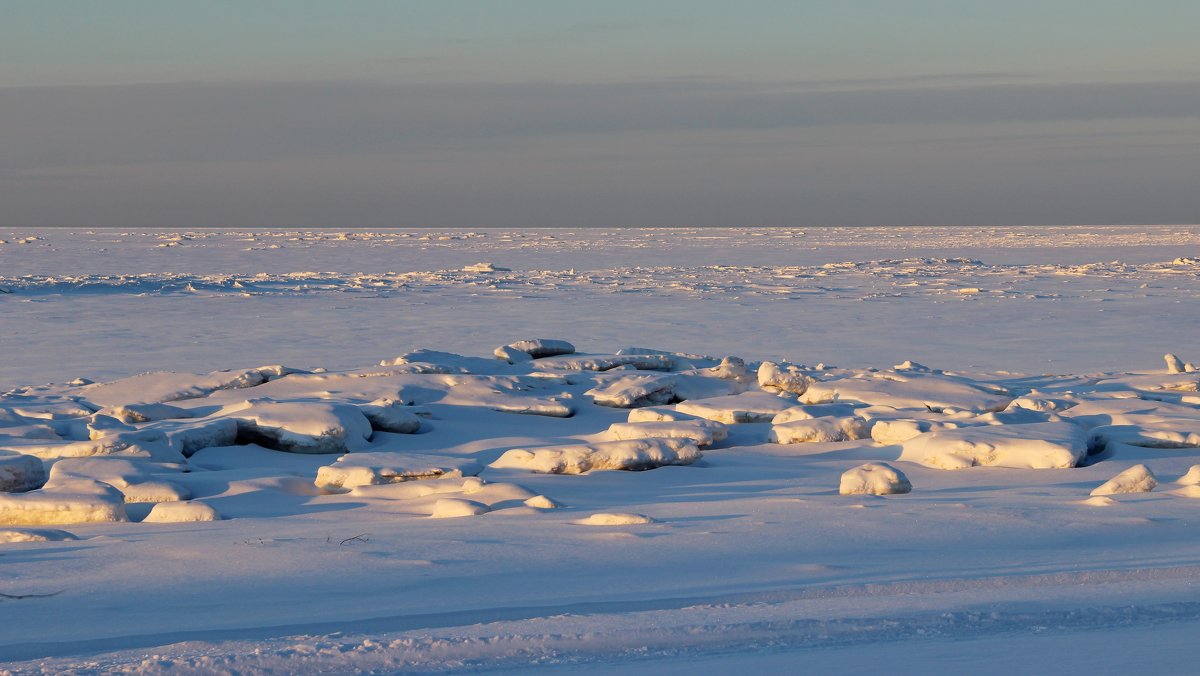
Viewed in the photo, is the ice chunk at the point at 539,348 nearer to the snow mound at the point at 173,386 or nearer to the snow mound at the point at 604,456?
the snow mound at the point at 173,386

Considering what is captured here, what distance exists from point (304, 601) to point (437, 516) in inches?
47.5

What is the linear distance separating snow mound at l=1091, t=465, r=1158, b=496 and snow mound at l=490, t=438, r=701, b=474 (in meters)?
1.89

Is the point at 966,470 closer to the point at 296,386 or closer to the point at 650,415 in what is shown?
the point at 650,415

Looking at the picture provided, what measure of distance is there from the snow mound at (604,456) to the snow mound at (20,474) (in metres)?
2.06

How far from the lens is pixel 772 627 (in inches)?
137

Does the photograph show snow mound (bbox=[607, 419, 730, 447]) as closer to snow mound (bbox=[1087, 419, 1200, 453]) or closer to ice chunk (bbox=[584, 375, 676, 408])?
ice chunk (bbox=[584, 375, 676, 408])

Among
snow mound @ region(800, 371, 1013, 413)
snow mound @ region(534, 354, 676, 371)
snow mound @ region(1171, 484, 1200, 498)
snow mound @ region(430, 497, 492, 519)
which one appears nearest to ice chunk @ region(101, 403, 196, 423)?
snow mound @ region(534, 354, 676, 371)

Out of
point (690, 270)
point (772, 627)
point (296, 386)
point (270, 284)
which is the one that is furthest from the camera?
point (690, 270)

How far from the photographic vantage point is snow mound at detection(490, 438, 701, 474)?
6070mm

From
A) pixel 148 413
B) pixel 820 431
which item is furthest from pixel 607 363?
pixel 148 413

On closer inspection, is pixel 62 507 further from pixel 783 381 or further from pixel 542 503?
pixel 783 381

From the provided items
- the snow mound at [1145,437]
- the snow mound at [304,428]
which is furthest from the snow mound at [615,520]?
the snow mound at [1145,437]

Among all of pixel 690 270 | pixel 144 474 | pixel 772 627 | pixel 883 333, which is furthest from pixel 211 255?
pixel 772 627

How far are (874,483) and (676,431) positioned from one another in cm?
155
